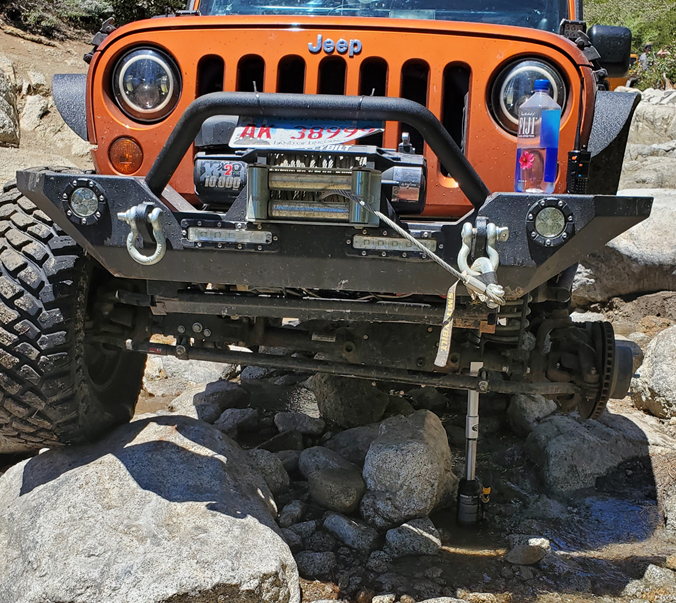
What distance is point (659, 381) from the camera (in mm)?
5098

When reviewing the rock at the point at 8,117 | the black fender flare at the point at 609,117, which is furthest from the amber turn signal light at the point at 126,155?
the rock at the point at 8,117

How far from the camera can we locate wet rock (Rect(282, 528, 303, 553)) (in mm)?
3490

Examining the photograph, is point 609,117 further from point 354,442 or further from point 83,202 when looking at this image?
point 354,442

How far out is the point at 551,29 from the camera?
3785 mm

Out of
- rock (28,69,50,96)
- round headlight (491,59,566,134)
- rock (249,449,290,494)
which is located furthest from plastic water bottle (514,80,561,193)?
rock (28,69,50,96)

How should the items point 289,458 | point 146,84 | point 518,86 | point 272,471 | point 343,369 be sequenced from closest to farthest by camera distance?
point 518,86, point 146,84, point 343,369, point 272,471, point 289,458

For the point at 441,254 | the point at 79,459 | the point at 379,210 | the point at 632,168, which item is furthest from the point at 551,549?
the point at 632,168

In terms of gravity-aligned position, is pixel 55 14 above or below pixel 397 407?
above

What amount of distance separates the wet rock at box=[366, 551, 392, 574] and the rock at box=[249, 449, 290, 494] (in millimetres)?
756

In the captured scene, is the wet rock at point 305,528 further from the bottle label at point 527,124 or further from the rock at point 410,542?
the bottle label at point 527,124

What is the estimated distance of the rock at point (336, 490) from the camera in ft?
12.4

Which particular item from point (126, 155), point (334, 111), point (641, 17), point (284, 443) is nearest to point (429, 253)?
point (334, 111)

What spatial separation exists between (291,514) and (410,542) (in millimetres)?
611

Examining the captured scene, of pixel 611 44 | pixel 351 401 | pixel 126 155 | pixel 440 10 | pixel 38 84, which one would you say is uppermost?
pixel 38 84
